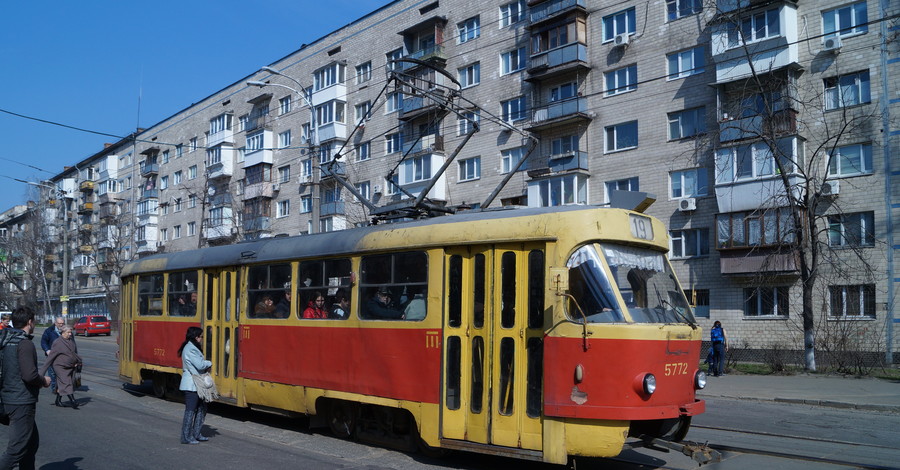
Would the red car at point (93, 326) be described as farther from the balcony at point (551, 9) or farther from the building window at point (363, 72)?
the balcony at point (551, 9)

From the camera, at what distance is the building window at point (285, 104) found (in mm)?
50359

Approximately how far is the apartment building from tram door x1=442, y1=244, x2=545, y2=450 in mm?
2943

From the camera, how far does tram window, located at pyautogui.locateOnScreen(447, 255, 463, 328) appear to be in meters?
8.45

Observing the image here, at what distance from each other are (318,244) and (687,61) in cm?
2404

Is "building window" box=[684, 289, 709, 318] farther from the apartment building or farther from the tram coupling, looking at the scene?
the tram coupling

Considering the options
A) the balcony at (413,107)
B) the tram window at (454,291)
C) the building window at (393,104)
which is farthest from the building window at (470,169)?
the tram window at (454,291)

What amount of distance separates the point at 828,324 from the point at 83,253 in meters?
73.7

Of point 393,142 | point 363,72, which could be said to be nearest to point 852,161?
point 393,142

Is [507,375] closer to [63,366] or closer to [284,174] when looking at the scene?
[63,366]

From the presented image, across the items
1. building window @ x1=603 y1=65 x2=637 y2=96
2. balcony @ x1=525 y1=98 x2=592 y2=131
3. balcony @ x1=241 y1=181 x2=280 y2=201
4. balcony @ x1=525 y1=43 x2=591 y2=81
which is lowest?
balcony @ x1=241 y1=181 x2=280 y2=201

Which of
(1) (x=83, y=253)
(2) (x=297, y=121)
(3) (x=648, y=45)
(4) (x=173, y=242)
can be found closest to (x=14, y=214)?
(1) (x=83, y=253)

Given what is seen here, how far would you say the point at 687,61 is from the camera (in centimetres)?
3031

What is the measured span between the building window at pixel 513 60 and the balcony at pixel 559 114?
2866 millimetres

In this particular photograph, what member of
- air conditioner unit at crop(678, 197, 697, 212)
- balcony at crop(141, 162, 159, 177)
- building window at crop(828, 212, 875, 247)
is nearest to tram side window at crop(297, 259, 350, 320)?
building window at crop(828, 212, 875, 247)
